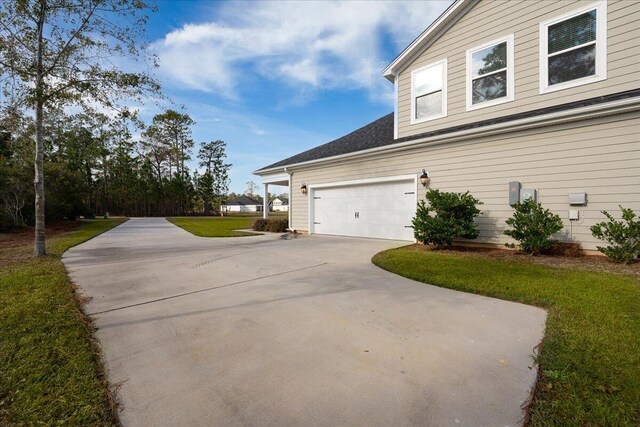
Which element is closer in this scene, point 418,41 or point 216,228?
point 418,41

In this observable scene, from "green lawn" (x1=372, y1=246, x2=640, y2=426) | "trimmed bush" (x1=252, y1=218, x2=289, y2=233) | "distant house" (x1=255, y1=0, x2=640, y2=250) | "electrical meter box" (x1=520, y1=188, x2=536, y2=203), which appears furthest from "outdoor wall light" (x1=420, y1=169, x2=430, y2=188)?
"trimmed bush" (x1=252, y1=218, x2=289, y2=233)

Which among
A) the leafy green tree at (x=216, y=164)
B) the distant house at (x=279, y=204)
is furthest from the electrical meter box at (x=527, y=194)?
the distant house at (x=279, y=204)

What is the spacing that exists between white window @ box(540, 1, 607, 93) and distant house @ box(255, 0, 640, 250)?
2cm

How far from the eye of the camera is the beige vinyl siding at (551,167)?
18.0ft

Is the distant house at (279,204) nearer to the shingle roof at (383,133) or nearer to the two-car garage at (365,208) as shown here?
the shingle roof at (383,133)

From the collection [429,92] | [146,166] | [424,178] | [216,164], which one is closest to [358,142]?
[429,92]

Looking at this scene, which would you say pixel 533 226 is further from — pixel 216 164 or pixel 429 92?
pixel 216 164

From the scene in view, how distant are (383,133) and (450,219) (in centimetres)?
475

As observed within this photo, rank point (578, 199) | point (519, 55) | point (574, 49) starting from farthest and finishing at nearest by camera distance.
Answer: point (519, 55) < point (574, 49) < point (578, 199)

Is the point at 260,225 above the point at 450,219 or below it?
below

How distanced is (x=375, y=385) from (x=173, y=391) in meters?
1.30

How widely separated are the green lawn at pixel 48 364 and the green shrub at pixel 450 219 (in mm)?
6360

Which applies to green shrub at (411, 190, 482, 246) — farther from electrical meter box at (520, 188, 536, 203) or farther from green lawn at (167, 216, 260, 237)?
green lawn at (167, 216, 260, 237)

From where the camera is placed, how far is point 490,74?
742 centimetres
